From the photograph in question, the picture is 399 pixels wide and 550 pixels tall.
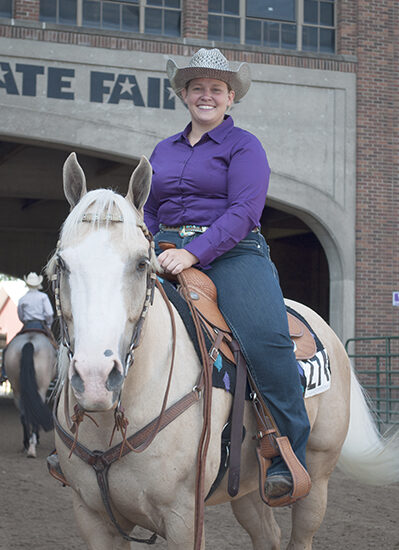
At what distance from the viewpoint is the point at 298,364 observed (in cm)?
383

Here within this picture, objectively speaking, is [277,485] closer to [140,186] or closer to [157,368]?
[157,368]

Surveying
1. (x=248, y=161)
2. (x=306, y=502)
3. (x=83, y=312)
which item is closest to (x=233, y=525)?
(x=306, y=502)

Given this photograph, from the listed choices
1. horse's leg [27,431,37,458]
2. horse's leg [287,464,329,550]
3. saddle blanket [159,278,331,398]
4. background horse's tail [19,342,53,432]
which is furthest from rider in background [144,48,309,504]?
horse's leg [27,431,37,458]

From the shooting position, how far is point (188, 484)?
304 centimetres

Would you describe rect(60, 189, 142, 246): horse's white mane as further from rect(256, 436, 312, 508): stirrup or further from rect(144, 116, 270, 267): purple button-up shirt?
rect(256, 436, 312, 508): stirrup

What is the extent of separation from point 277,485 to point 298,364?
2.17 feet

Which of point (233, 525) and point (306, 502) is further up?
point (306, 502)

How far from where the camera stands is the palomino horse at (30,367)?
9773 millimetres

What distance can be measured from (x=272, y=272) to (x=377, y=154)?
1306 cm

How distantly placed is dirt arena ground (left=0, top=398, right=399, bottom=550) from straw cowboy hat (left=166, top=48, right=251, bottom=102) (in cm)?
359

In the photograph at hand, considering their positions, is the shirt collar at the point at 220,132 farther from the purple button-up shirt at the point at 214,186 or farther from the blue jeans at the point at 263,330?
the blue jeans at the point at 263,330

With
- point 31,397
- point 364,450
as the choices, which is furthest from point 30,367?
point 364,450

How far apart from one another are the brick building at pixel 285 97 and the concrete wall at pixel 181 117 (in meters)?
0.02

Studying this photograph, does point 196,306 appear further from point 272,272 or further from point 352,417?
point 352,417
